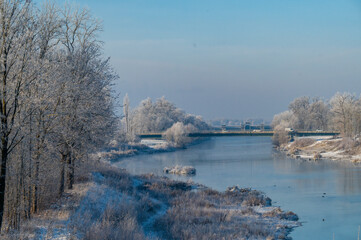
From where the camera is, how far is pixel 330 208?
64.4 ft

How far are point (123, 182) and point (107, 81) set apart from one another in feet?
20.1

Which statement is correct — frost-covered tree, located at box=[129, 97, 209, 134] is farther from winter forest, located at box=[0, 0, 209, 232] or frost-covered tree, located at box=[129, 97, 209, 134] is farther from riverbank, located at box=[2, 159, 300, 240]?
winter forest, located at box=[0, 0, 209, 232]

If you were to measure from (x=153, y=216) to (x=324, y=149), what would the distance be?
3808cm

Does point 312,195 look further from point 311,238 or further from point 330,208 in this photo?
point 311,238

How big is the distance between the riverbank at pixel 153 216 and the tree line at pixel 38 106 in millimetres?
854

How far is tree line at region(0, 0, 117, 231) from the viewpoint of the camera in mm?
8836

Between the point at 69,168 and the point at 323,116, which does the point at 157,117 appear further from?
the point at 69,168

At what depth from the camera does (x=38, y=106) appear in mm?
9734

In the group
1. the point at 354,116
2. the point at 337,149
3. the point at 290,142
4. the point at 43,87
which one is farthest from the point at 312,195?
the point at 290,142

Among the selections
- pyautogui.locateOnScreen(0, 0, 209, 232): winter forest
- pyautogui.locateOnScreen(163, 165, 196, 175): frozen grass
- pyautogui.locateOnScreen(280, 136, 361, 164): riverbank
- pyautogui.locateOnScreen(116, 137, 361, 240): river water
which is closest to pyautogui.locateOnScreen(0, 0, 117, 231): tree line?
pyautogui.locateOnScreen(0, 0, 209, 232): winter forest

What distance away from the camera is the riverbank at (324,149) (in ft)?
146

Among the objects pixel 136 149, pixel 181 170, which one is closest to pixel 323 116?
pixel 136 149

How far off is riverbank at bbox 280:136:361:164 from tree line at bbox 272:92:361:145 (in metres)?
2.59

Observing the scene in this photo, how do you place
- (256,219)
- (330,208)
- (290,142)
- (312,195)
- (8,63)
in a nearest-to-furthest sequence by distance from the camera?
1. (8,63)
2. (256,219)
3. (330,208)
4. (312,195)
5. (290,142)
